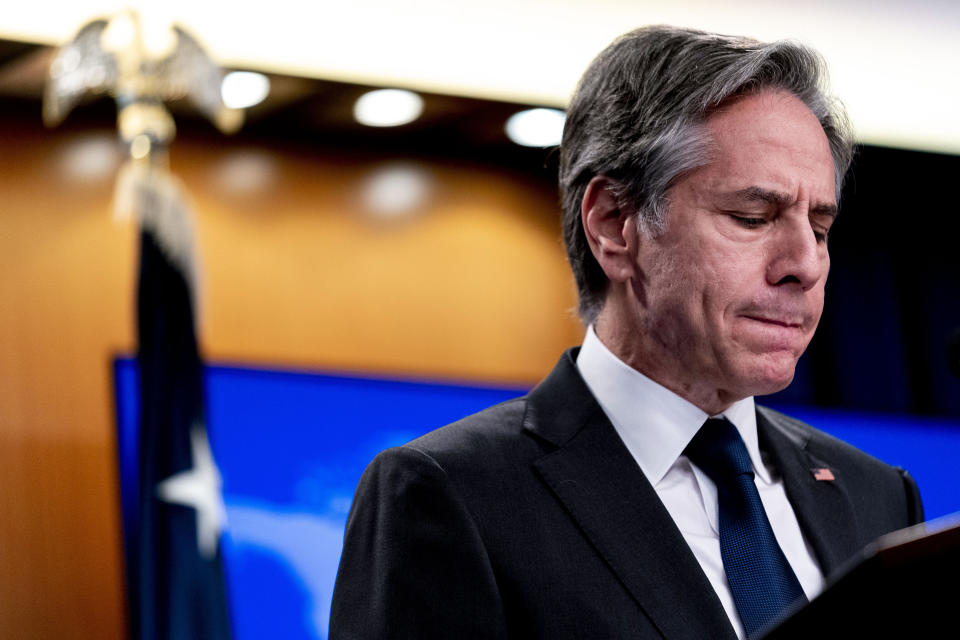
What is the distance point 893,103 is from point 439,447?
520 centimetres

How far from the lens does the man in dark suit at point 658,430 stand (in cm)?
135

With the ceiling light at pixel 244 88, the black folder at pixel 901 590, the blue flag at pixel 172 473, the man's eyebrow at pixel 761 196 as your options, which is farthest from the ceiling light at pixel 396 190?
the black folder at pixel 901 590

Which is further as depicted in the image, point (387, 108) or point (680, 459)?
point (387, 108)

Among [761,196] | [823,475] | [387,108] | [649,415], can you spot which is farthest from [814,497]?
[387,108]

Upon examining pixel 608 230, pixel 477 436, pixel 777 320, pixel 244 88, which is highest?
pixel 244 88

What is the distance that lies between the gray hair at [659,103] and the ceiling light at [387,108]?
377 centimetres

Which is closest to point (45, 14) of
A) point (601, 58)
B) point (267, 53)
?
point (267, 53)

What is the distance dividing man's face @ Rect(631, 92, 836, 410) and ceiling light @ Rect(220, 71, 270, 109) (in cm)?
386

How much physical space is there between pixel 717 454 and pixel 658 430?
0.27 ft

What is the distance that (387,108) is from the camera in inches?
216

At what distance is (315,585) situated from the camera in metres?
4.73

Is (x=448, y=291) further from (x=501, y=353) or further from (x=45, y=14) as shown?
(x=45, y=14)

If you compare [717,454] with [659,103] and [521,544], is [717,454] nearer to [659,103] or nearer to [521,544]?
[521,544]

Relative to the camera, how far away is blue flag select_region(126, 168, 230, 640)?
418 centimetres
